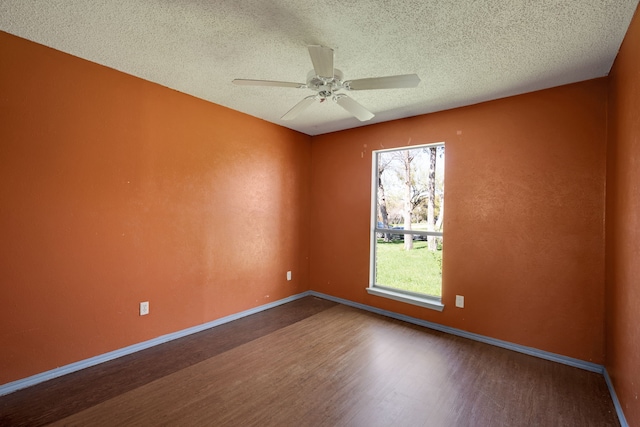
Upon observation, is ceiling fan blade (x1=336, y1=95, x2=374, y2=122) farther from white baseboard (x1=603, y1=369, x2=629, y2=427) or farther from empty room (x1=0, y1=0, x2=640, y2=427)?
white baseboard (x1=603, y1=369, x2=629, y2=427)

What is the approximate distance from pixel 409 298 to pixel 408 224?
0.94m

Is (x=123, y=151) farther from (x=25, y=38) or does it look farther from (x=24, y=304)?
(x=24, y=304)

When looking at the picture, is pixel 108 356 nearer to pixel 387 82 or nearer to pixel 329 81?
pixel 329 81

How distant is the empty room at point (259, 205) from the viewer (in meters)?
1.83

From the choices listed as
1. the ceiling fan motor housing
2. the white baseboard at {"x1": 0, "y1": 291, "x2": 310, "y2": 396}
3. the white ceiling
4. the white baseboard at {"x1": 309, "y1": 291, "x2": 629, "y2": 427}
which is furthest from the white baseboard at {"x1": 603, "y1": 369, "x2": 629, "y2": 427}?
the white baseboard at {"x1": 0, "y1": 291, "x2": 310, "y2": 396}

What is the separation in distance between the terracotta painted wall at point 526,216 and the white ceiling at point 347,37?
365 millimetres

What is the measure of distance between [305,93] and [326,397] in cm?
274

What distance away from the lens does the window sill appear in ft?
10.9

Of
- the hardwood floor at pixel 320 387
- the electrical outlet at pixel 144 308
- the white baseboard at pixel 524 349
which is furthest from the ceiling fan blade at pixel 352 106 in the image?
the electrical outlet at pixel 144 308

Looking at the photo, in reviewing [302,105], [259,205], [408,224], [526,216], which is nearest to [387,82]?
[302,105]

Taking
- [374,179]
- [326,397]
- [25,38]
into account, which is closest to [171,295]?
[326,397]

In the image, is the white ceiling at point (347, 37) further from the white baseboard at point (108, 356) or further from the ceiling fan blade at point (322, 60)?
the white baseboard at point (108, 356)

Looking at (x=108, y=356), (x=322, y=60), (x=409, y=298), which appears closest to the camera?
(x=322, y=60)

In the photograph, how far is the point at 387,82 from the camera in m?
1.88
